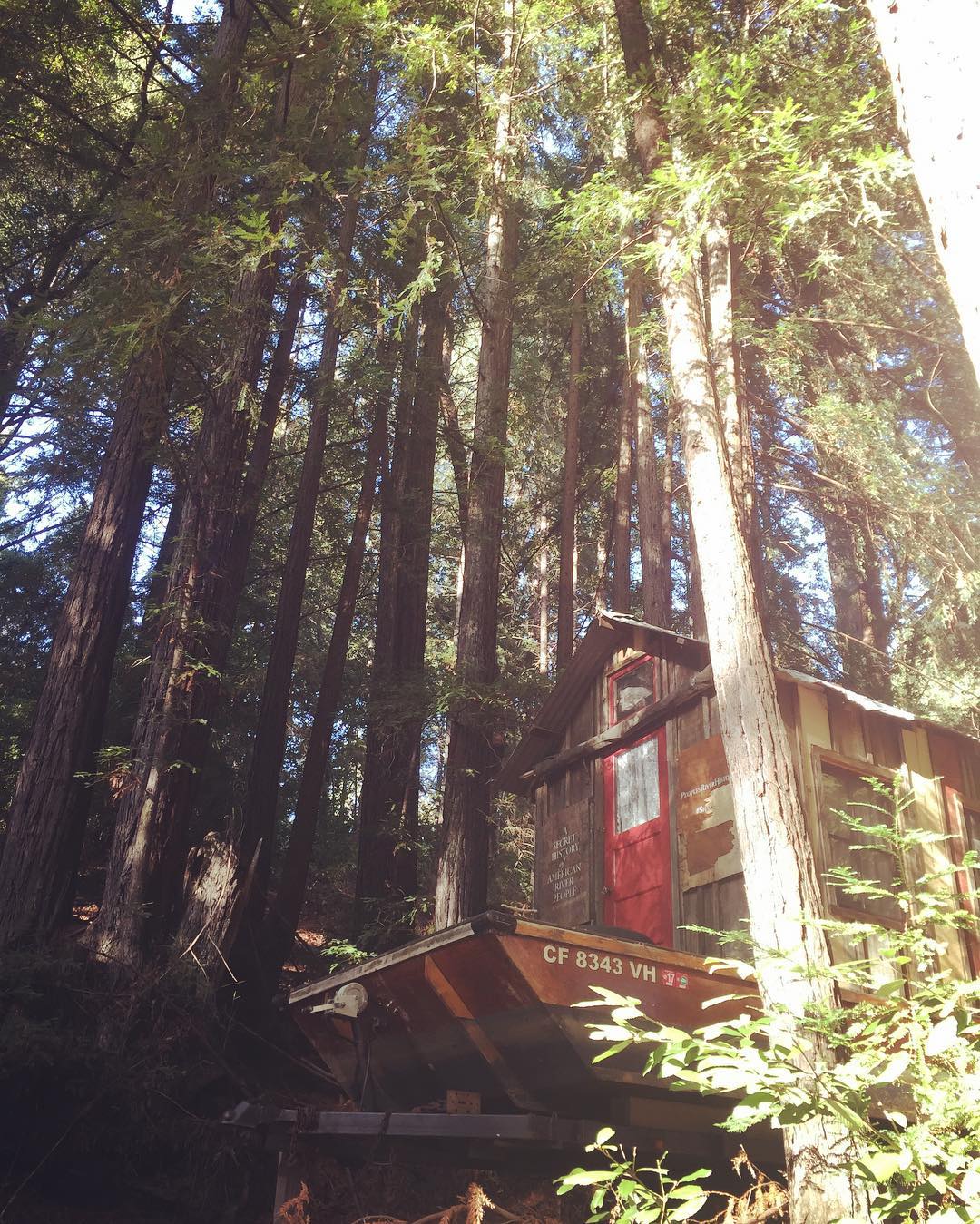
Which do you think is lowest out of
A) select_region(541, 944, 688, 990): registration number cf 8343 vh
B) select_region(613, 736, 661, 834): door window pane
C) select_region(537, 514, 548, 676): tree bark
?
select_region(541, 944, 688, 990): registration number cf 8343 vh

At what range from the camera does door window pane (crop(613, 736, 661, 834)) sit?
10977 millimetres

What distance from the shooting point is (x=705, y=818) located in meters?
10.1

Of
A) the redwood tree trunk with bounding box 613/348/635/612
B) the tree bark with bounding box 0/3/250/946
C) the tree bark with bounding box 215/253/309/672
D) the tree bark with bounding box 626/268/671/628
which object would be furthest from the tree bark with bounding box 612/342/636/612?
the tree bark with bounding box 0/3/250/946

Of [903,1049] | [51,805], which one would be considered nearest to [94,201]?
[51,805]

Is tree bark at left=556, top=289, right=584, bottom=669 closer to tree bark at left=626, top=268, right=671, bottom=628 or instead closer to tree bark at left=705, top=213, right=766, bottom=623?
tree bark at left=626, top=268, right=671, bottom=628

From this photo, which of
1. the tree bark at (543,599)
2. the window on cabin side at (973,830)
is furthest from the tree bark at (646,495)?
the window on cabin side at (973,830)

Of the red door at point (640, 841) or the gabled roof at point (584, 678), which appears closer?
the red door at point (640, 841)

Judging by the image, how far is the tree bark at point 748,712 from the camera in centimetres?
522

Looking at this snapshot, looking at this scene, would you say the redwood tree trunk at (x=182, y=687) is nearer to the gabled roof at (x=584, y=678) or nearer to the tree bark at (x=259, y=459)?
the tree bark at (x=259, y=459)

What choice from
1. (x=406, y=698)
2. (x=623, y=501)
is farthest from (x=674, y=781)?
(x=623, y=501)

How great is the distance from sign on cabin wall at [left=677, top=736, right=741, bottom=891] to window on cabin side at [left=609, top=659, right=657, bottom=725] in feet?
3.85

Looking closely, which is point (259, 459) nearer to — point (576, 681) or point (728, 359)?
point (576, 681)

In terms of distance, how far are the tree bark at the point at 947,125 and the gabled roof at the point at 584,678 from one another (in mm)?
7386

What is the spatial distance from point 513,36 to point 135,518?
7.80m
